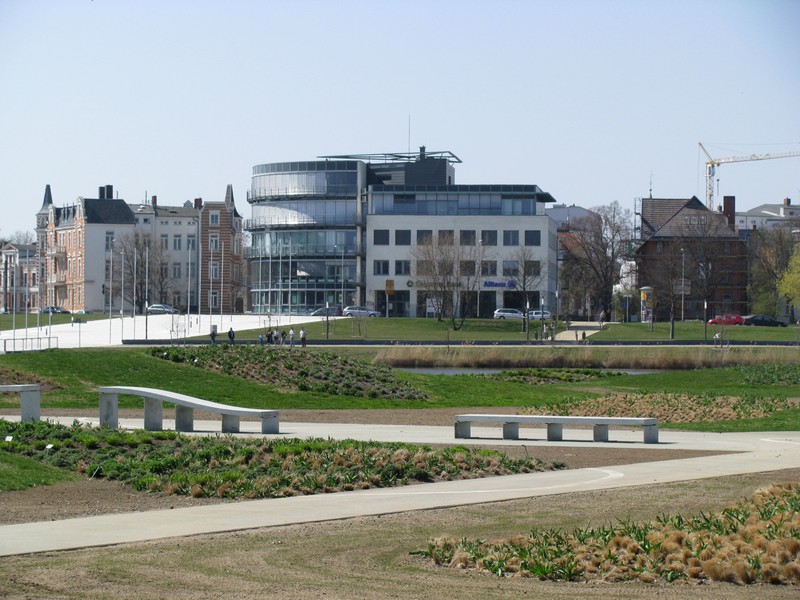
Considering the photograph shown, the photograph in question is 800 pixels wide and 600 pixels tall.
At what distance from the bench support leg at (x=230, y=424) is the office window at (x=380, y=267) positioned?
325 feet

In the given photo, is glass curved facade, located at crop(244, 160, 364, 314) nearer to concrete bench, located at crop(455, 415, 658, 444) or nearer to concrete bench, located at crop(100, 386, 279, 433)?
concrete bench, located at crop(100, 386, 279, 433)

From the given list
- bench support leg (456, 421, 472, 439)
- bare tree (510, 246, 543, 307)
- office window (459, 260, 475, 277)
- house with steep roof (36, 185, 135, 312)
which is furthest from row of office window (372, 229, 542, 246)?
bench support leg (456, 421, 472, 439)

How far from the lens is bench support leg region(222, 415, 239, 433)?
85.6ft

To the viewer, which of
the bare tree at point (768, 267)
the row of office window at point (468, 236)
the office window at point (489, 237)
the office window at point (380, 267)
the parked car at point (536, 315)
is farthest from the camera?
the office window at point (380, 267)

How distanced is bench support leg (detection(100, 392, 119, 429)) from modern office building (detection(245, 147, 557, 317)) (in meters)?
91.6

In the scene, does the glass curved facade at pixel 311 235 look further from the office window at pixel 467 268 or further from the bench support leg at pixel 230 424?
the bench support leg at pixel 230 424

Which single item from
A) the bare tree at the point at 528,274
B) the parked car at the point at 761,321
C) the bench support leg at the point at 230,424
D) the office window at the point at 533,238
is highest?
the office window at the point at 533,238

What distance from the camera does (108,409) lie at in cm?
2644

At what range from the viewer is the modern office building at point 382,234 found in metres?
123

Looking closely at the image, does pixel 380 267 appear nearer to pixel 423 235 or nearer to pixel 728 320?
pixel 423 235

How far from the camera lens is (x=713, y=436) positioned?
26.4m

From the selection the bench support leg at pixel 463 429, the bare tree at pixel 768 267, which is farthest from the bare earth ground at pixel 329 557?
the bare tree at pixel 768 267

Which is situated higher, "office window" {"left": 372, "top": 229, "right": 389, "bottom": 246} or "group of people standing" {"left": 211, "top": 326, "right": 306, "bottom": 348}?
"office window" {"left": 372, "top": 229, "right": 389, "bottom": 246}

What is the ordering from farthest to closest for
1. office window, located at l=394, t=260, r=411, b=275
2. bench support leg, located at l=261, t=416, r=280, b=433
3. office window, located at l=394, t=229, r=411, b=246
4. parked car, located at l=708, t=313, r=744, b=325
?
office window, located at l=394, t=260, r=411, b=275
office window, located at l=394, t=229, r=411, b=246
parked car, located at l=708, t=313, r=744, b=325
bench support leg, located at l=261, t=416, r=280, b=433
